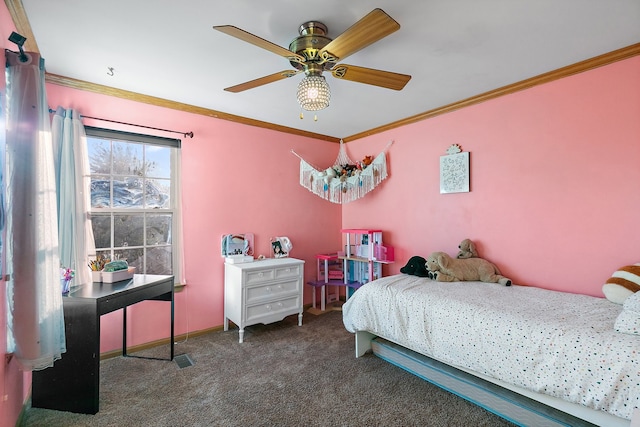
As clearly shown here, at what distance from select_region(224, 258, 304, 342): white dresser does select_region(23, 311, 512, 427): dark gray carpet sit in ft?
0.93

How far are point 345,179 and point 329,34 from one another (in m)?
2.14

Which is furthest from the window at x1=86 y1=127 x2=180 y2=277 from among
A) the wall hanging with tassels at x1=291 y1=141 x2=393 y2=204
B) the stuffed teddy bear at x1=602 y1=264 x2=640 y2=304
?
the stuffed teddy bear at x1=602 y1=264 x2=640 y2=304

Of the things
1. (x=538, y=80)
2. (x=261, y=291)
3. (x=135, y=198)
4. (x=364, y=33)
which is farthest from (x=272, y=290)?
(x=538, y=80)

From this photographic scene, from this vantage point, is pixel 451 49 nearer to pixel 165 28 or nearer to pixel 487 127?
pixel 487 127

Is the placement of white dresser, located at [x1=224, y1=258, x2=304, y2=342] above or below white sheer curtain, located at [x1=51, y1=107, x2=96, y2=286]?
below

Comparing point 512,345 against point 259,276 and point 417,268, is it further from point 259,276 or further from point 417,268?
point 259,276

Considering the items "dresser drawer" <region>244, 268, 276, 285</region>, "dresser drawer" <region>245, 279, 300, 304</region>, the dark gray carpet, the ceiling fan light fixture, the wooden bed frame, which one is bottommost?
the dark gray carpet

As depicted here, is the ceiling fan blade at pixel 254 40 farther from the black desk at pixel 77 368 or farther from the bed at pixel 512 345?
the bed at pixel 512 345

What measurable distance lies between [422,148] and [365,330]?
2.07m

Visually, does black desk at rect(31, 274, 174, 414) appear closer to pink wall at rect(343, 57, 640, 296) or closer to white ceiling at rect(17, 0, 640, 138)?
white ceiling at rect(17, 0, 640, 138)

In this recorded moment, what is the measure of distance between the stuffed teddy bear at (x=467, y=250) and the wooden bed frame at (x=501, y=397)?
109 cm

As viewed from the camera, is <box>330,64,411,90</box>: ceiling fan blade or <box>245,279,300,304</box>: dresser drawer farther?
<box>245,279,300,304</box>: dresser drawer

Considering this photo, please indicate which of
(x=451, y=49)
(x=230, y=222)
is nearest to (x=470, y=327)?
(x=451, y=49)

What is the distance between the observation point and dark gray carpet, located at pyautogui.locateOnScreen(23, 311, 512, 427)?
6.00 feet
